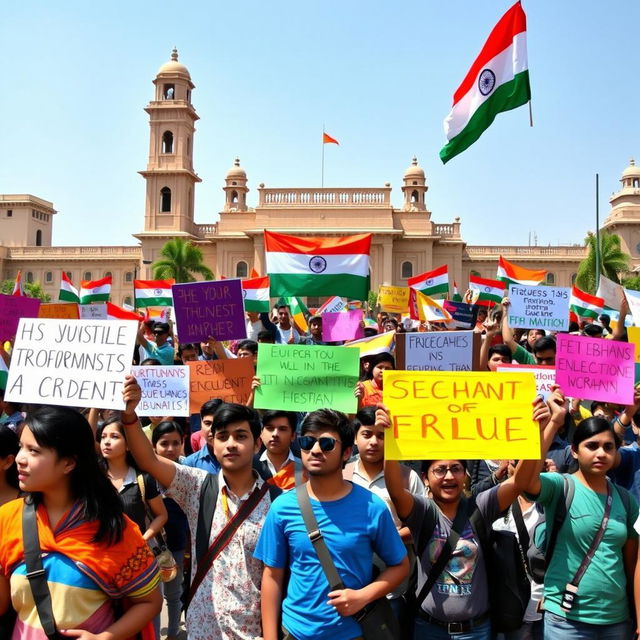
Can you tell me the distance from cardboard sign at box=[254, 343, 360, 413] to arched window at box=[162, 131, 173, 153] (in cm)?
5669

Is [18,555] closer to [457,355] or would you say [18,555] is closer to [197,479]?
[197,479]

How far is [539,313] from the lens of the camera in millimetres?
9133

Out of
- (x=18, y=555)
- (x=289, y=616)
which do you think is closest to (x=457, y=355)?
(x=289, y=616)

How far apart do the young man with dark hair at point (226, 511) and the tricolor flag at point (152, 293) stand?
1201 cm

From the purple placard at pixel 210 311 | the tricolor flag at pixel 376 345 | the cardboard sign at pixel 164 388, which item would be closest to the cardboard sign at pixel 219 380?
the cardboard sign at pixel 164 388

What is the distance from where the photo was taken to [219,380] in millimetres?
6035

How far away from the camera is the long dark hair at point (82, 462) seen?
Result: 2.71 m

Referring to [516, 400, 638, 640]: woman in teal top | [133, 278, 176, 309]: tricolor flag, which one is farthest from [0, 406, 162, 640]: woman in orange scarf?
[133, 278, 176, 309]: tricolor flag

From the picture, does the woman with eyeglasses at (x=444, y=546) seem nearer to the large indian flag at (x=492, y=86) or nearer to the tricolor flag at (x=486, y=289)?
the large indian flag at (x=492, y=86)

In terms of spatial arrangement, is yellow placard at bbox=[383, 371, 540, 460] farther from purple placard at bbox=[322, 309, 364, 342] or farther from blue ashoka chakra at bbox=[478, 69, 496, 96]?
purple placard at bbox=[322, 309, 364, 342]

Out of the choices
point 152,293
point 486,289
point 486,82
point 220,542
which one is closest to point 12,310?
point 220,542

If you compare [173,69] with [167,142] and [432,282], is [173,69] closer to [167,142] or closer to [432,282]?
[167,142]

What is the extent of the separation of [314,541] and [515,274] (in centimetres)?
1403

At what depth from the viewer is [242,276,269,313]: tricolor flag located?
12.6m
